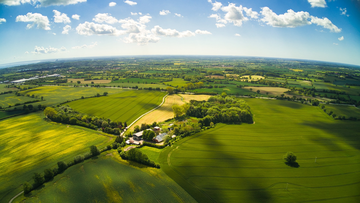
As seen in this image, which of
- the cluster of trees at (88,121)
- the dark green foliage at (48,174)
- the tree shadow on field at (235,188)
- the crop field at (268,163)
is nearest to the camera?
the tree shadow on field at (235,188)

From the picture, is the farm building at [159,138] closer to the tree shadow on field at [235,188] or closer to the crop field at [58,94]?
the tree shadow on field at [235,188]

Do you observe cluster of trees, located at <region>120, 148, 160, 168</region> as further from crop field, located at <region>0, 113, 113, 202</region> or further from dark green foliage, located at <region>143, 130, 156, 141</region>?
crop field, located at <region>0, 113, 113, 202</region>

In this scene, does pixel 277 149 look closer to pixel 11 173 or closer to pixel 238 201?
pixel 238 201

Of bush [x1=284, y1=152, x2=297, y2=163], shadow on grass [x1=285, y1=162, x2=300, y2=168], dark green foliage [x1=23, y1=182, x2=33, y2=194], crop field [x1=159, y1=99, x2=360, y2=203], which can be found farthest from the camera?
bush [x1=284, y1=152, x2=297, y2=163]

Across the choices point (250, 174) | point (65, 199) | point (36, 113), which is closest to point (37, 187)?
point (65, 199)

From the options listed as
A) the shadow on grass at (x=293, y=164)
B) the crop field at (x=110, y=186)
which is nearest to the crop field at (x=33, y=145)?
the crop field at (x=110, y=186)

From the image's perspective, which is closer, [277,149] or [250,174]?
[250,174]

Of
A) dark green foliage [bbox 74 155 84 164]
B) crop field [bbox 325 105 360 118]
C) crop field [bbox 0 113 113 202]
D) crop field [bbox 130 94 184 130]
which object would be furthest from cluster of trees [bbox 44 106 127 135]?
crop field [bbox 325 105 360 118]
